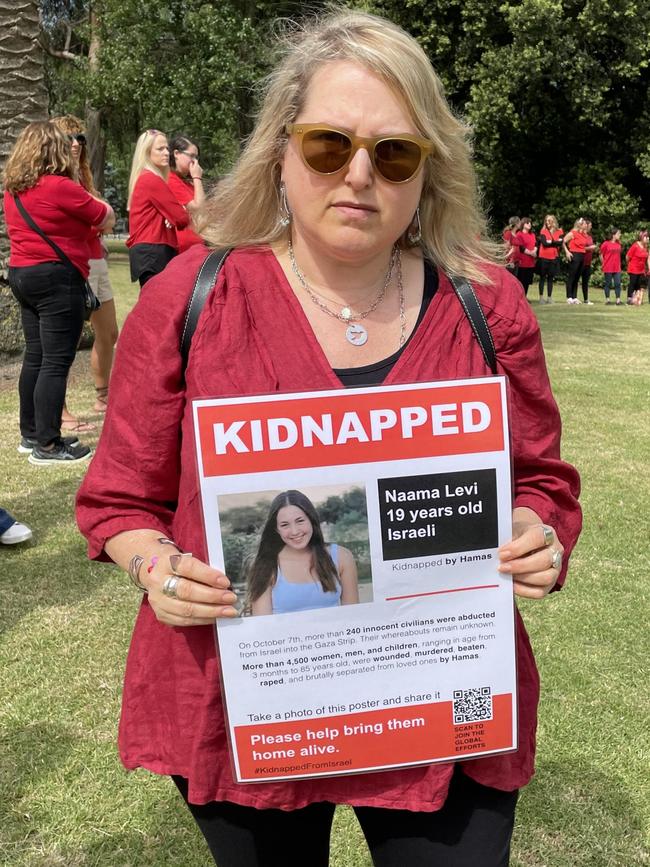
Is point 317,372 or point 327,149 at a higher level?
point 327,149

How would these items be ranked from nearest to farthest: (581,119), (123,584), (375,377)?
(375,377)
(123,584)
(581,119)

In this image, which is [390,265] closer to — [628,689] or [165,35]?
[628,689]

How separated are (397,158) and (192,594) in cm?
83

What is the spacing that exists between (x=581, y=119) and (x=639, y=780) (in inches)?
951

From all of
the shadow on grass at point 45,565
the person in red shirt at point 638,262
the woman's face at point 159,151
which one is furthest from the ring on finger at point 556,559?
the person in red shirt at point 638,262

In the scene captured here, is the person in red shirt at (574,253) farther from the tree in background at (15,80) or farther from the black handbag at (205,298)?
the black handbag at (205,298)

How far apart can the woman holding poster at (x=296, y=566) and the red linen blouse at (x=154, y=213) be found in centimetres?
621

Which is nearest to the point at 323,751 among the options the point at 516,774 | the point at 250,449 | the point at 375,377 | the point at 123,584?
the point at 516,774

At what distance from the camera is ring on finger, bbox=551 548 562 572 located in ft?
4.64

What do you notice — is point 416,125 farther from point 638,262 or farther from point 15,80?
point 638,262

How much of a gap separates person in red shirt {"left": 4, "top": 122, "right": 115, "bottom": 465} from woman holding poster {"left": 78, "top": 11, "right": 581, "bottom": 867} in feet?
14.8

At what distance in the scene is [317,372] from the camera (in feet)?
4.70

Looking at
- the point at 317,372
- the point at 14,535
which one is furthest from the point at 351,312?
the point at 14,535

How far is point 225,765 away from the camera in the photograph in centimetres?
143
